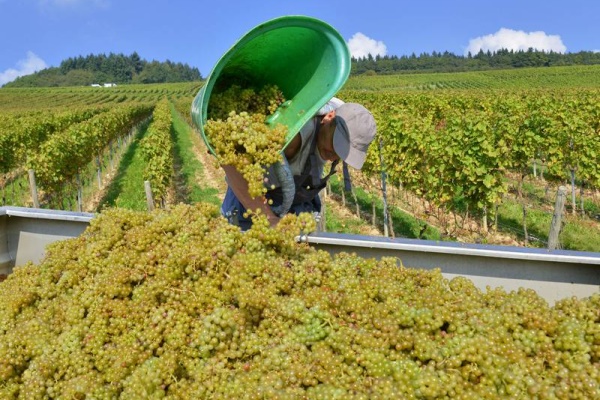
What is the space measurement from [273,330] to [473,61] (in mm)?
124424

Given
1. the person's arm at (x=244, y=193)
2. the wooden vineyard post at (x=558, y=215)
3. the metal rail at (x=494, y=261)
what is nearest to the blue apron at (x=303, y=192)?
the person's arm at (x=244, y=193)

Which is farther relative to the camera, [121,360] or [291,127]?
[291,127]

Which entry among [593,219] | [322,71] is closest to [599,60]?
[593,219]

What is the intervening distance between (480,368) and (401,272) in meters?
0.55

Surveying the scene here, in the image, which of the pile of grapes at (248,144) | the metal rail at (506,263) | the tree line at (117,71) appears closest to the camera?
the metal rail at (506,263)

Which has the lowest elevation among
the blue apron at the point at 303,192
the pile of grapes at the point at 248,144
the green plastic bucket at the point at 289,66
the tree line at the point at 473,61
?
the blue apron at the point at 303,192

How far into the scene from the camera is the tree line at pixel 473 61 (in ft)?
301

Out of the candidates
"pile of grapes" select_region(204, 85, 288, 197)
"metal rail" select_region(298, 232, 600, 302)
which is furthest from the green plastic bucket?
"metal rail" select_region(298, 232, 600, 302)

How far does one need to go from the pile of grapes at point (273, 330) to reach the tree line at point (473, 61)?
8436 cm

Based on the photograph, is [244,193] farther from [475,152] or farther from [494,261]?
[475,152]

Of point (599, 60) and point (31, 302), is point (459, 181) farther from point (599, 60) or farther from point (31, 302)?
point (599, 60)

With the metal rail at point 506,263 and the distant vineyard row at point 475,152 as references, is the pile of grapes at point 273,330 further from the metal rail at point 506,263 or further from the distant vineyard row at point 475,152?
the distant vineyard row at point 475,152

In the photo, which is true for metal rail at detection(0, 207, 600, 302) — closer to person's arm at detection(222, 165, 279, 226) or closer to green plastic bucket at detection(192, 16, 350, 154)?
person's arm at detection(222, 165, 279, 226)

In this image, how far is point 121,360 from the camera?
1535 mm
